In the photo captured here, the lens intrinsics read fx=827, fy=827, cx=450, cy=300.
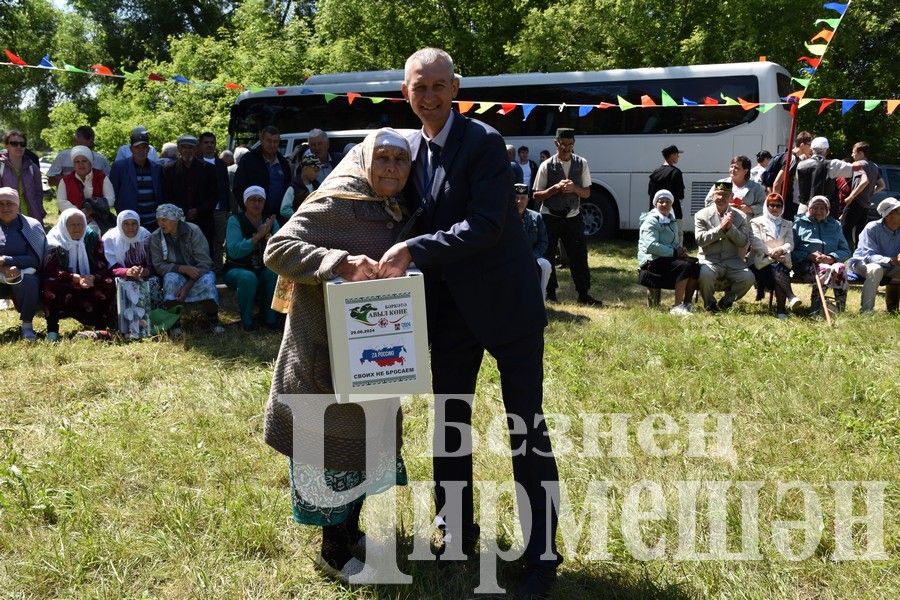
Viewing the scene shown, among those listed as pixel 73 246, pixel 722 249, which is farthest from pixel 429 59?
pixel 722 249

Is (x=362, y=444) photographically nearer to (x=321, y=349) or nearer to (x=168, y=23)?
(x=321, y=349)

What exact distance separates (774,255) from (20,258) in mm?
7498

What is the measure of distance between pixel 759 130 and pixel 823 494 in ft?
38.5

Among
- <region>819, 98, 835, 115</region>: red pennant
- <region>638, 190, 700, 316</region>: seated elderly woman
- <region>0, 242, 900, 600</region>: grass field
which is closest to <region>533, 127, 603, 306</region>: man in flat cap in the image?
<region>638, 190, 700, 316</region>: seated elderly woman

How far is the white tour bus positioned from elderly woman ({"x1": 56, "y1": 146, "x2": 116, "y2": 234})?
472 centimetres


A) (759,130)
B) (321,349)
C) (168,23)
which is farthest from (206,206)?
(168,23)

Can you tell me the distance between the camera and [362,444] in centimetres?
324

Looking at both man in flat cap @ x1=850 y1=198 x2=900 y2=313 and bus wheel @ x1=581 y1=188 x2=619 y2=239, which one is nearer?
man in flat cap @ x1=850 y1=198 x2=900 y2=313

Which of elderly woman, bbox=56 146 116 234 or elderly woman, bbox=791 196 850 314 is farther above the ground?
elderly woman, bbox=56 146 116 234

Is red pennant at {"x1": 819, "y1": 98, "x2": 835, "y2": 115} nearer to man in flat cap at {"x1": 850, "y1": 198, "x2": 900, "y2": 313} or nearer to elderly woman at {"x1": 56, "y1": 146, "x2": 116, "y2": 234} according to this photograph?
man in flat cap at {"x1": 850, "y1": 198, "x2": 900, "y2": 313}

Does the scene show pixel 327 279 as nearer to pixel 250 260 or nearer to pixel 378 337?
pixel 378 337

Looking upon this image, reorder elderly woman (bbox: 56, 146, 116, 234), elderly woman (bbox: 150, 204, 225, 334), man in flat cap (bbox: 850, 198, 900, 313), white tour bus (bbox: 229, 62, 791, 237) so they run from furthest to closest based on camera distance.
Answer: white tour bus (bbox: 229, 62, 791, 237)
elderly woman (bbox: 56, 146, 116, 234)
man in flat cap (bbox: 850, 198, 900, 313)
elderly woman (bbox: 150, 204, 225, 334)

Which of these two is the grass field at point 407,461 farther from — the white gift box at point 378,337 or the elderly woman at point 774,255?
the elderly woman at point 774,255

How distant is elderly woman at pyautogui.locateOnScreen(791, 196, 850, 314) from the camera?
29.1ft
